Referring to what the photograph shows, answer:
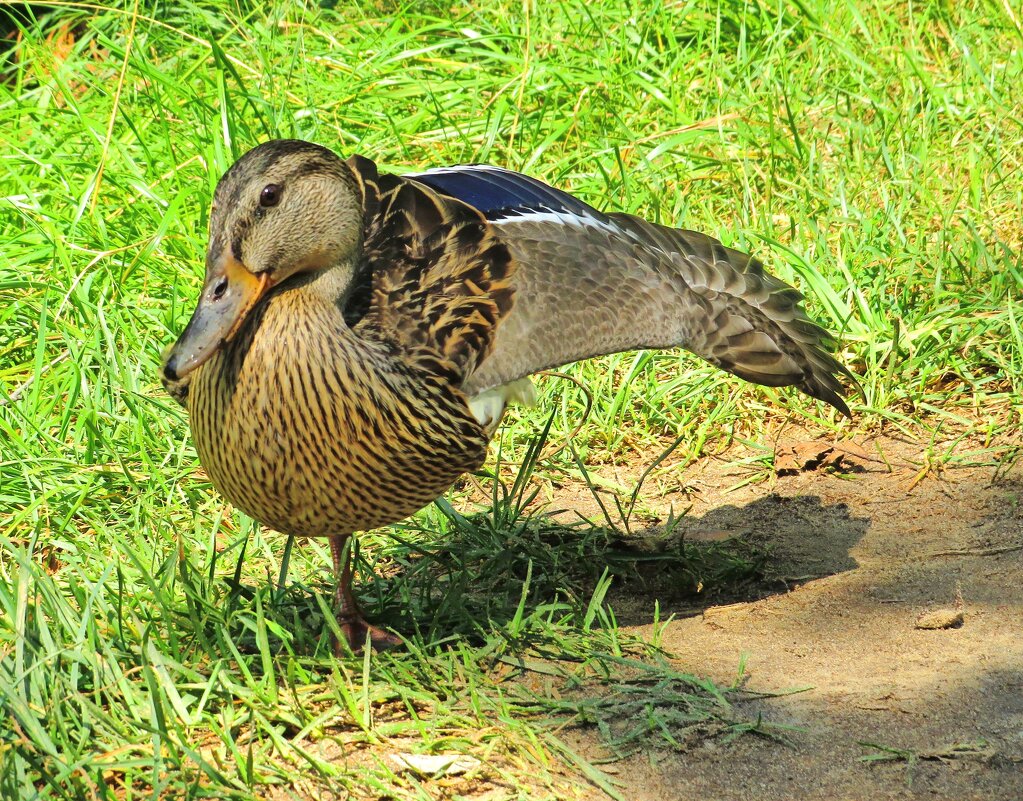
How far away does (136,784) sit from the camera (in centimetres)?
283

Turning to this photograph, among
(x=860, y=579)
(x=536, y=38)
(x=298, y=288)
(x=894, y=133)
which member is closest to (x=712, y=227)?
(x=894, y=133)

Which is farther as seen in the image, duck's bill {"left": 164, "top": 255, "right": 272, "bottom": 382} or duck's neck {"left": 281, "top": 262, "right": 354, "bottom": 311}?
duck's neck {"left": 281, "top": 262, "right": 354, "bottom": 311}

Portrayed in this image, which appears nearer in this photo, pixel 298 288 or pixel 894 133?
pixel 298 288

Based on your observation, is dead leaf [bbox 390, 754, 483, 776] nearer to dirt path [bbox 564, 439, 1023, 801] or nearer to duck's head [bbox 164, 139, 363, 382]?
dirt path [bbox 564, 439, 1023, 801]

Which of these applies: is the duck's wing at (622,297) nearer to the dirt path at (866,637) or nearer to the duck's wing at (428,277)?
the duck's wing at (428,277)

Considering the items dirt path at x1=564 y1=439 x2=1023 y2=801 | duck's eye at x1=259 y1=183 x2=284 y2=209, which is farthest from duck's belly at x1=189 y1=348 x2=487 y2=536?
dirt path at x1=564 y1=439 x2=1023 y2=801

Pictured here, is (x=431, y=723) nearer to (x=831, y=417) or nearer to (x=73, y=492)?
(x=73, y=492)

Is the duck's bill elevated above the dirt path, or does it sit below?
→ above

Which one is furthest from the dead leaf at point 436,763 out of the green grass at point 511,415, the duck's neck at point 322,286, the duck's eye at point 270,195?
the duck's eye at point 270,195

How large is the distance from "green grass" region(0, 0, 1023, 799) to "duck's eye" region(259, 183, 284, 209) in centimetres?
92

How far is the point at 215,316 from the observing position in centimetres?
300

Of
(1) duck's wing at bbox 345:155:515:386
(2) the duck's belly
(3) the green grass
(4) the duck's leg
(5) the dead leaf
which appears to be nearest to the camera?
(5) the dead leaf

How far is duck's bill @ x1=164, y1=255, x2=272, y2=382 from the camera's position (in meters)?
2.98

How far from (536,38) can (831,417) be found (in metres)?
2.54
